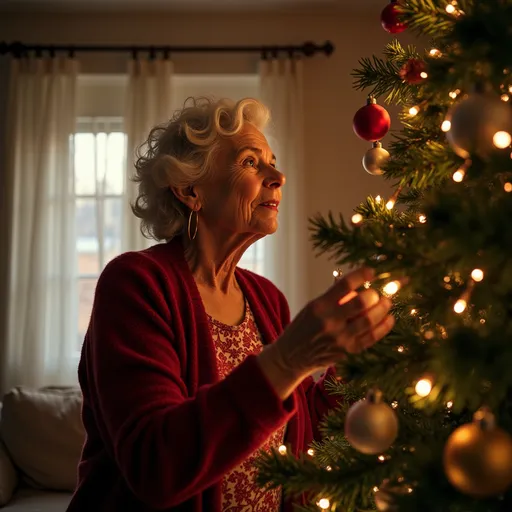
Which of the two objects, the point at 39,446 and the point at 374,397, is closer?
the point at 374,397

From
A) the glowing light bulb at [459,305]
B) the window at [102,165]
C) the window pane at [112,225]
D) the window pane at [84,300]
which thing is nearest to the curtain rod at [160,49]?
the window at [102,165]

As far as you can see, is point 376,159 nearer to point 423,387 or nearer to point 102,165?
point 423,387

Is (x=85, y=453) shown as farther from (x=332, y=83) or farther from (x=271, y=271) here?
(x=332, y=83)

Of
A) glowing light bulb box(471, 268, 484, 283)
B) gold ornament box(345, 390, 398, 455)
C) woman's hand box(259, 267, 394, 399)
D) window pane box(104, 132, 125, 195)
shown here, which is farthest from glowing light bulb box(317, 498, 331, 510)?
window pane box(104, 132, 125, 195)

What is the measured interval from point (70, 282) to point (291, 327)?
3.06 meters

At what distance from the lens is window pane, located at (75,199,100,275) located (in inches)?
150

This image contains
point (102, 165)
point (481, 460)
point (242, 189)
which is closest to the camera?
point (481, 460)

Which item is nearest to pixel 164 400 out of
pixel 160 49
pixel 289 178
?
pixel 289 178

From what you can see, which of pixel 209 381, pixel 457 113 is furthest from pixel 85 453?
pixel 457 113

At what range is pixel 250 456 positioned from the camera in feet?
3.75

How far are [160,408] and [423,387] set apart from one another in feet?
1.48

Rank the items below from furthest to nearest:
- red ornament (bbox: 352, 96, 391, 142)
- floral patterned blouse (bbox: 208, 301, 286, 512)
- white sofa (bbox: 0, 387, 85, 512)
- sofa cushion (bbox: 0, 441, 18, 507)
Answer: white sofa (bbox: 0, 387, 85, 512) < sofa cushion (bbox: 0, 441, 18, 507) < floral patterned blouse (bbox: 208, 301, 286, 512) < red ornament (bbox: 352, 96, 391, 142)

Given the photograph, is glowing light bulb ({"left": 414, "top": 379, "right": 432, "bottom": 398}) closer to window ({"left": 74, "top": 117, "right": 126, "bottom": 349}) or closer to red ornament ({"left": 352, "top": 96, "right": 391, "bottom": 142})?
red ornament ({"left": 352, "top": 96, "right": 391, "bottom": 142})

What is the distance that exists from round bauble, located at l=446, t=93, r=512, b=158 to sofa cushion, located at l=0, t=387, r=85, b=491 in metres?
2.68
